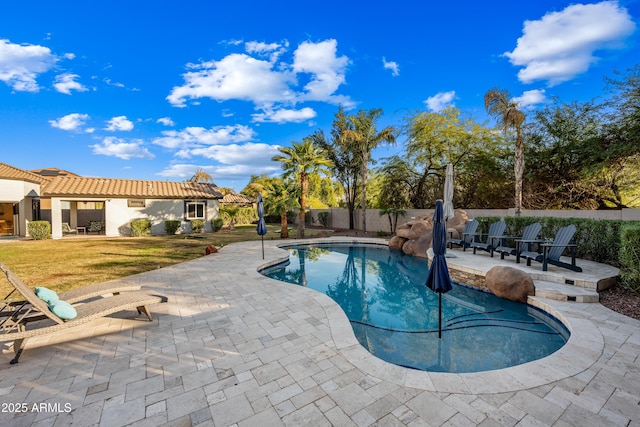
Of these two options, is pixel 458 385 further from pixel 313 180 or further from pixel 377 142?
pixel 377 142

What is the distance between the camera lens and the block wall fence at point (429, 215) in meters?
10.4

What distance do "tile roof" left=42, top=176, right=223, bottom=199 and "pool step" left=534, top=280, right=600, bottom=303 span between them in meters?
19.9

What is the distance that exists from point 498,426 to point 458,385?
1.80ft

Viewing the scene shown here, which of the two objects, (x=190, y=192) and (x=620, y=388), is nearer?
(x=620, y=388)

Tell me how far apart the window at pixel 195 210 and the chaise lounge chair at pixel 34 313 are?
1643 centimetres

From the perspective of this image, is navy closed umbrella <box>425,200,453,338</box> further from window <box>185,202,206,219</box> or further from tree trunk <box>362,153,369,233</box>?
window <box>185,202,206,219</box>

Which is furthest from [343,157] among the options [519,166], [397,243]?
[519,166]

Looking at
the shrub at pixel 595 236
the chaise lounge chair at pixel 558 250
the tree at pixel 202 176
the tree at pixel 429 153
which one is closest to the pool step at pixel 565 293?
the chaise lounge chair at pixel 558 250

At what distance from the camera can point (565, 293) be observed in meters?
5.34

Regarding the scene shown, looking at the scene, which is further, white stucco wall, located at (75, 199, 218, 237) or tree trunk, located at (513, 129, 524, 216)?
white stucco wall, located at (75, 199, 218, 237)

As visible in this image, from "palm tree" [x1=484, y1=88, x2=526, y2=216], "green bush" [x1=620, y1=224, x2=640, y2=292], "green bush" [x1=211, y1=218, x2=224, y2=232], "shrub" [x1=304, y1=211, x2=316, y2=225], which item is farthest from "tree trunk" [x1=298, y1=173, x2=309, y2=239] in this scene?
"green bush" [x1=620, y1=224, x2=640, y2=292]

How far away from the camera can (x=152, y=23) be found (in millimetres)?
12000

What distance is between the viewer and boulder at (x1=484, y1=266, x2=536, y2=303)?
5.83 metres

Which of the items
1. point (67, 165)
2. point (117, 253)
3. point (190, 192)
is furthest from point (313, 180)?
point (67, 165)
